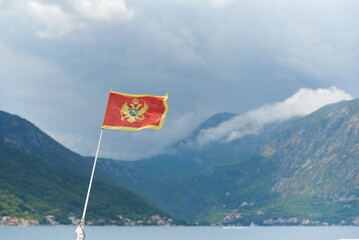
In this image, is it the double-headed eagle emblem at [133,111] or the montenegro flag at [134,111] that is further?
the double-headed eagle emblem at [133,111]

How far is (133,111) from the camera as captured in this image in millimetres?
41625

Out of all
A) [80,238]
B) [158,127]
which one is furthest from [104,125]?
[80,238]

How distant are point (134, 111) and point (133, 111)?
95 mm

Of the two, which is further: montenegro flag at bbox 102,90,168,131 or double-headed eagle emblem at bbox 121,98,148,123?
double-headed eagle emblem at bbox 121,98,148,123

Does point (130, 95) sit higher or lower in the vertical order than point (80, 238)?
higher

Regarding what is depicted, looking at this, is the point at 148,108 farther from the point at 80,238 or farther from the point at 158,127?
the point at 80,238

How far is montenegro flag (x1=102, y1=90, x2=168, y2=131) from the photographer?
135 feet

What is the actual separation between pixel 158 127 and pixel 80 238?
38.1ft

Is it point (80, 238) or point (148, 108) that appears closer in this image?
point (80, 238)

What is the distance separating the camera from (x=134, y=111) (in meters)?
41.6

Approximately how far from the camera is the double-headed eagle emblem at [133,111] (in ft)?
136

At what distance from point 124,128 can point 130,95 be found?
2.90m

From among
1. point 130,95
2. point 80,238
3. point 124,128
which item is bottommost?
point 80,238

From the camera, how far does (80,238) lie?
1371 inches
